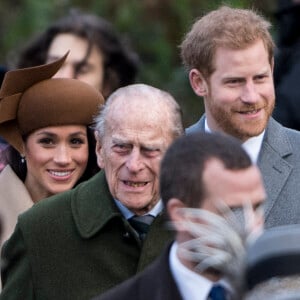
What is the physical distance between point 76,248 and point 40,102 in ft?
3.16

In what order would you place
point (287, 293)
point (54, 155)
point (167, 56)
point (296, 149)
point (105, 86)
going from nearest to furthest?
1. point (287, 293)
2. point (296, 149)
3. point (54, 155)
4. point (105, 86)
5. point (167, 56)

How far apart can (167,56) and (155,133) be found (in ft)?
19.4

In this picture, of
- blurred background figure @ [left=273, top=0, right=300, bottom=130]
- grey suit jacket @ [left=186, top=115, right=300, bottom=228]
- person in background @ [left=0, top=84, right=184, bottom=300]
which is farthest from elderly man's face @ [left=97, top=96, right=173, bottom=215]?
blurred background figure @ [left=273, top=0, right=300, bottom=130]

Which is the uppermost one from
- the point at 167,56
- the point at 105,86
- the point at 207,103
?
the point at 207,103

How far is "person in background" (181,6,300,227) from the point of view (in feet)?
18.6

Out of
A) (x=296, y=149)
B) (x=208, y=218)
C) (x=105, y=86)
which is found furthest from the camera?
(x=105, y=86)

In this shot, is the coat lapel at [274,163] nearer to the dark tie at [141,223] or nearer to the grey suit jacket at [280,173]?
the grey suit jacket at [280,173]

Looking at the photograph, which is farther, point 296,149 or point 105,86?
point 105,86

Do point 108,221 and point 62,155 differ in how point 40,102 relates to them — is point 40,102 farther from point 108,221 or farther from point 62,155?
point 108,221

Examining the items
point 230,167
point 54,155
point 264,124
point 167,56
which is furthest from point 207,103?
point 167,56

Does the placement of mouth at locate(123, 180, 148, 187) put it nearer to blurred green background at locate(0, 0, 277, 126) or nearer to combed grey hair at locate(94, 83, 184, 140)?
combed grey hair at locate(94, 83, 184, 140)

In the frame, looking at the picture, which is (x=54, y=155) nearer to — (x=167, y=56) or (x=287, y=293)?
(x=287, y=293)

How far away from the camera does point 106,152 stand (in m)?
5.50

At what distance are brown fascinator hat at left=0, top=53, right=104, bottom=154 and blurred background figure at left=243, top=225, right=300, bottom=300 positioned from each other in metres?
2.67
